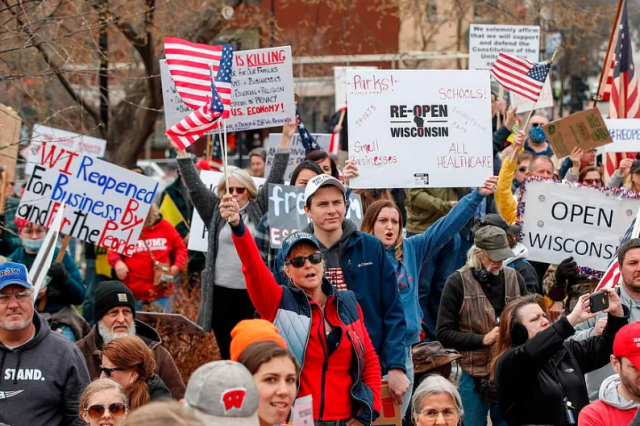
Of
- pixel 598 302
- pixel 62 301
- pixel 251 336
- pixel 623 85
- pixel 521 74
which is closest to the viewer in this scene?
pixel 251 336

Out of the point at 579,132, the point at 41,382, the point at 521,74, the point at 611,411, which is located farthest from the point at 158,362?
the point at 579,132

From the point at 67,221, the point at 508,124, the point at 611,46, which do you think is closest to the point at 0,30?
the point at 67,221

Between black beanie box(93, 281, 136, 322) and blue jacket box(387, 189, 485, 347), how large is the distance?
1.71 metres

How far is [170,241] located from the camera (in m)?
10.9

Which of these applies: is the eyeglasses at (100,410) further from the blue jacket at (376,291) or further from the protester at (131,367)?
the blue jacket at (376,291)

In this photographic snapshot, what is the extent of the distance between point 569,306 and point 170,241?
4.25 meters

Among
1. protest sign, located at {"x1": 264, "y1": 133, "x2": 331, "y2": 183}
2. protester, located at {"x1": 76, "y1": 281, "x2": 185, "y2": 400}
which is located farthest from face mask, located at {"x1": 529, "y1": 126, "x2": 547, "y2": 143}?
protester, located at {"x1": 76, "y1": 281, "x2": 185, "y2": 400}

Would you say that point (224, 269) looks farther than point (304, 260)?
Yes

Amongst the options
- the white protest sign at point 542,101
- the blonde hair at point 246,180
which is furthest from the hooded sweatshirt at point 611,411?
the white protest sign at point 542,101

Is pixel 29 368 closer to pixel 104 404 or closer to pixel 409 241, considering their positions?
pixel 104 404

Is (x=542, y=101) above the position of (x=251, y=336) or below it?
above

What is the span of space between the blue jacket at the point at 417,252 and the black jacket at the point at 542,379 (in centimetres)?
100

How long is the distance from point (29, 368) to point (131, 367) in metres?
0.55

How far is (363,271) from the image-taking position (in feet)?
21.0
